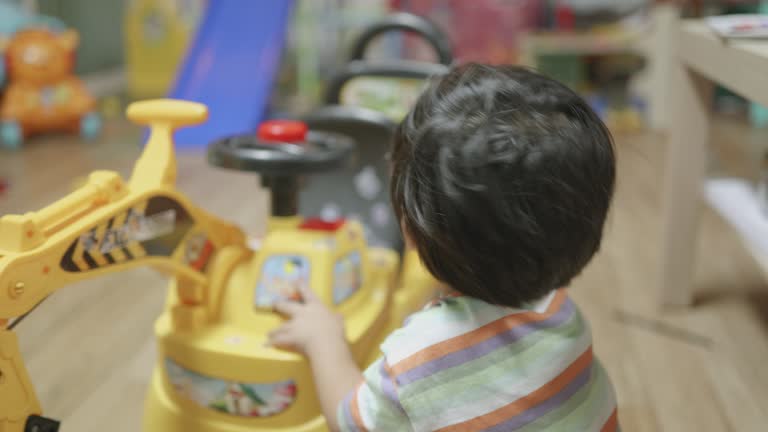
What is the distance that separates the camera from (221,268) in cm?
89

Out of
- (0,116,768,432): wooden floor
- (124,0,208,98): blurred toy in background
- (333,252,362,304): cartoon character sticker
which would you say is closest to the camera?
(333,252,362,304): cartoon character sticker

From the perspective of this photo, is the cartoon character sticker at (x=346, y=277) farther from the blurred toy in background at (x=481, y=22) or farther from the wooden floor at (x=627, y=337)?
the blurred toy in background at (x=481, y=22)

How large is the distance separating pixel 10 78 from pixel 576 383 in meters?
2.51

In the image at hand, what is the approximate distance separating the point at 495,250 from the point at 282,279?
364 millimetres

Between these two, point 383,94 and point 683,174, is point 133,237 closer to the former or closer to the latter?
point 383,94

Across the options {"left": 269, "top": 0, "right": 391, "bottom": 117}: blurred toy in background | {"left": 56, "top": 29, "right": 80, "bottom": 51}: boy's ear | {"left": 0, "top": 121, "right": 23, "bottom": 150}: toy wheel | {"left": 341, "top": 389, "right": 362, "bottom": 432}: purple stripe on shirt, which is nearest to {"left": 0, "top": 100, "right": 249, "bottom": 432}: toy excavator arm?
{"left": 341, "top": 389, "right": 362, "bottom": 432}: purple stripe on shirt

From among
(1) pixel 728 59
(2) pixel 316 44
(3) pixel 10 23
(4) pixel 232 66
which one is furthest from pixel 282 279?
(2) pixel 316 44

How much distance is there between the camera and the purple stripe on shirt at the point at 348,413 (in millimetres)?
641

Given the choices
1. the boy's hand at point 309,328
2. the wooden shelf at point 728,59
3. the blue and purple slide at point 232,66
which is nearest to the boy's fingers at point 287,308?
the boy's hand at point 309,328

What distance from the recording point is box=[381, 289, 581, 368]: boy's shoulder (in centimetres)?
60

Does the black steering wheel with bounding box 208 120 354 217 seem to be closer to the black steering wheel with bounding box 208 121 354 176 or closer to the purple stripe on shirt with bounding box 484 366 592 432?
the black steering wheel with bounding box 208 121 354 176

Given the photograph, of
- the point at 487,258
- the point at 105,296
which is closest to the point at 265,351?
the point at 487,258

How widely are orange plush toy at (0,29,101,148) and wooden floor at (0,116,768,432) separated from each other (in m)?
0.77

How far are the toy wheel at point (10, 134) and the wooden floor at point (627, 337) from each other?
2.33ft
